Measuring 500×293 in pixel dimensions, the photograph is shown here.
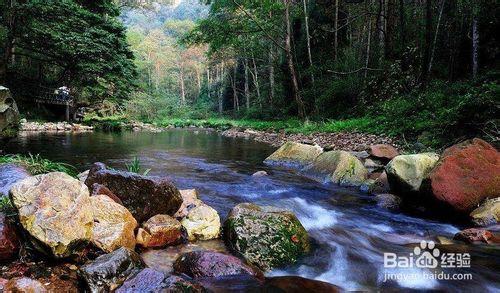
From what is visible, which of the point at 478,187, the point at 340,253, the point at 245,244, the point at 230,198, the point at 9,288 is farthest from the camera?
the point at 230,198

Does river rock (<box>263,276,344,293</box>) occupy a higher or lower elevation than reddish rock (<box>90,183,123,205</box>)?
lower

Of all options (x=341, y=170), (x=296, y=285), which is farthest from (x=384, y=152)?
(x=296, y=285)

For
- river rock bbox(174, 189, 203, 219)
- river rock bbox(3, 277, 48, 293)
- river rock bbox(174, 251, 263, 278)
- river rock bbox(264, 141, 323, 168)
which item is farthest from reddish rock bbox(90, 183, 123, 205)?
river rock bbox(264, 141, 323, 168)

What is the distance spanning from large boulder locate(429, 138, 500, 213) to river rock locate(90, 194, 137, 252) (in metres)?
4.18

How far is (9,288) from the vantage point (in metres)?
2.70

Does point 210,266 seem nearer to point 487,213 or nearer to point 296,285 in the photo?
point 296,285

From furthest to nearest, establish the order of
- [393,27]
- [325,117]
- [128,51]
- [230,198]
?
1. [128,51]
2. [325,117]
3. [393,27]
4. [230,198]

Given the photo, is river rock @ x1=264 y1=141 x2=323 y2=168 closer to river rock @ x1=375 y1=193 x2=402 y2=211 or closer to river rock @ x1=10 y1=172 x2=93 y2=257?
river rock @ x1=375 y1=193 x2=402 y2=211

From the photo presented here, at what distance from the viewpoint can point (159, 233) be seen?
3.94 m

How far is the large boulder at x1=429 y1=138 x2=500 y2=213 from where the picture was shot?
4887 millimetres

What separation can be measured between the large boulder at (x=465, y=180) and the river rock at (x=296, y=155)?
4.22 metres

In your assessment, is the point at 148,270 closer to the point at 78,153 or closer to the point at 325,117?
the point at 78,153

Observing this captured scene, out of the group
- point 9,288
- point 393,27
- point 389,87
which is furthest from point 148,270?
point 393,27

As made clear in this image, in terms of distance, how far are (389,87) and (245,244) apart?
12.7 m
